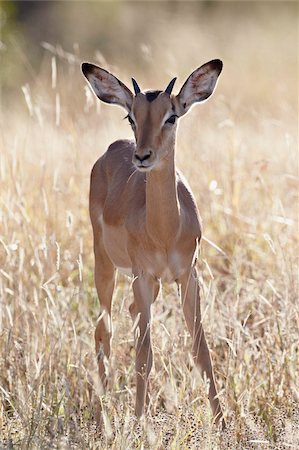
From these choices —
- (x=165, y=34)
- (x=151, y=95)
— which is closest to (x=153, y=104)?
(x=151, y=95)

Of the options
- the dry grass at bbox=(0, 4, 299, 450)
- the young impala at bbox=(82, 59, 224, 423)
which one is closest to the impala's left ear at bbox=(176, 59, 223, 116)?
the young impala at bbox=(82, 59, 224, 423)

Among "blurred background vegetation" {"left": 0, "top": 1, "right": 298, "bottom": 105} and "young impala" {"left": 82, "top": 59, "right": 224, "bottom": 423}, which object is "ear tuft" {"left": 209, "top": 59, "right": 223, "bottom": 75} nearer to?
"young impala" {"left": 82, "top": 59, "right": 224, "bottom": 423}

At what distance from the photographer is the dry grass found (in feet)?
14.0

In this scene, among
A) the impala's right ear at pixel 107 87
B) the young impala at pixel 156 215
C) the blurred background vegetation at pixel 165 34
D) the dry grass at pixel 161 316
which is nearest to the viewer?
the dry grass at pixel 161 316

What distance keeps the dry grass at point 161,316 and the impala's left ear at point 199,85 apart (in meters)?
0.74

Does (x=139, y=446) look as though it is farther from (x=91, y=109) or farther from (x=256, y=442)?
(x=91, y=109)

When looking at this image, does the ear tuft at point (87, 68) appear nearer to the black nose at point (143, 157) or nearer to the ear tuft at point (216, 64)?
the ear tuft at point (216, 64)

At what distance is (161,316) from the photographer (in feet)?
16.9

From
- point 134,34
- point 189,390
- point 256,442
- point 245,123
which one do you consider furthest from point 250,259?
point 134,34

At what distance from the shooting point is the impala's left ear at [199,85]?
4773mm

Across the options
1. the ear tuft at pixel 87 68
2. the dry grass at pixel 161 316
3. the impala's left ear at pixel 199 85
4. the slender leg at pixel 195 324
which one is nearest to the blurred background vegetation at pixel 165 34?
the dry grass at pixel 161 316

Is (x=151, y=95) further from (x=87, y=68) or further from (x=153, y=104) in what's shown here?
(x=87, y=68)

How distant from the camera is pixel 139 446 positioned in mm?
4020

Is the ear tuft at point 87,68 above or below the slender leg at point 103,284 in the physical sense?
above
